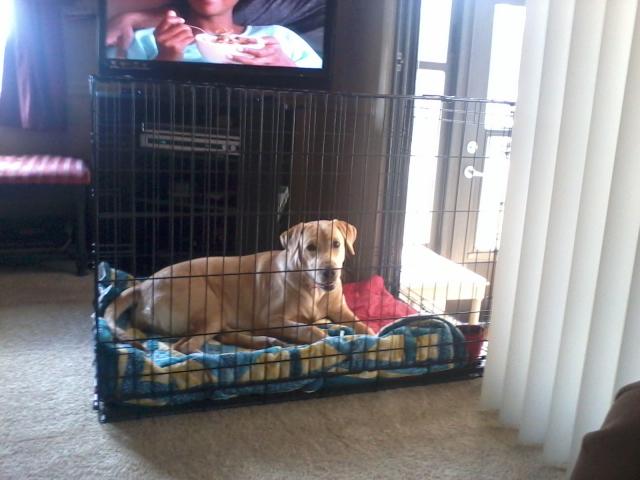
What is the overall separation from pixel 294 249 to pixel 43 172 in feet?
4.96

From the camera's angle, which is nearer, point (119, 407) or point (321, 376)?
point (119, 407)

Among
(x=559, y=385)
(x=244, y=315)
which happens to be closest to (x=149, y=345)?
(x=244, y=315)

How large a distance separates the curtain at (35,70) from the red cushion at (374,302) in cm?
196

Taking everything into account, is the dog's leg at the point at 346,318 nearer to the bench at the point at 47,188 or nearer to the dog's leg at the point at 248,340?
the dog's leg at the point at 248,340

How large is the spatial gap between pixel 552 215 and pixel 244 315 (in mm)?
1136

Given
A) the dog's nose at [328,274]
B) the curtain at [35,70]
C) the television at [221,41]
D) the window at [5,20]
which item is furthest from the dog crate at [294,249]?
the window at [5,20]

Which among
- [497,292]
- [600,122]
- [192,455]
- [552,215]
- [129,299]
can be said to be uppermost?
[600,122]

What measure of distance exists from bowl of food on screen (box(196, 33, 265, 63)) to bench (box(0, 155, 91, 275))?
0.82m

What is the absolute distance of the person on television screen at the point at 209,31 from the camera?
306cm

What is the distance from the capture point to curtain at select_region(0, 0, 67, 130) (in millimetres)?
3438

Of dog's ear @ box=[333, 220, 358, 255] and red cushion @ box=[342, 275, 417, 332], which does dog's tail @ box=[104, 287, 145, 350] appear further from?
red cushion @ box=[342, 275, 417, 332]

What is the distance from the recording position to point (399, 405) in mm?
2002

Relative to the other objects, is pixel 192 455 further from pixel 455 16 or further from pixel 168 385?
pixel 455 16

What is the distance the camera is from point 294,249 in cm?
226
